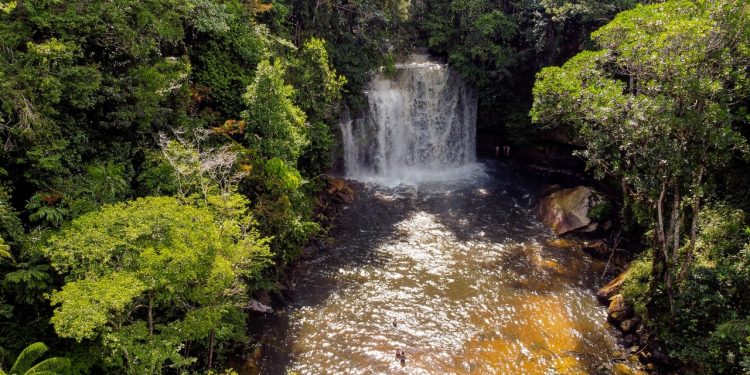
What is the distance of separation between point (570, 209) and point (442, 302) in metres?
10.8

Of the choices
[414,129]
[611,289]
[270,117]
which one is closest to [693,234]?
[611,289]

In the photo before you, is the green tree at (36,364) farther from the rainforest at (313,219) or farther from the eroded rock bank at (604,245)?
the eroded rock bank at (604,245)

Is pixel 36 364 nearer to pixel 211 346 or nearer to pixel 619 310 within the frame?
pixel 211 346

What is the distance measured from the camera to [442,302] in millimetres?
18016

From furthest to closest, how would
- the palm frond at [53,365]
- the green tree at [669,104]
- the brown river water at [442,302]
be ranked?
the brown river water at [442,302]
the green tree at [669,104]
the palm frond at [53,365]

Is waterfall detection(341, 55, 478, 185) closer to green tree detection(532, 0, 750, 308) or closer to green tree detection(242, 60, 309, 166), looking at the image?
green tree detection(242, 60, 309, 166)

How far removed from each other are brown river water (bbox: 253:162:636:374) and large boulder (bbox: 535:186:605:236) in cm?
78

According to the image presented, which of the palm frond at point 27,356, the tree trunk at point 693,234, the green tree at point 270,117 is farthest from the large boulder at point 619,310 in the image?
the palm frond at point 27,356

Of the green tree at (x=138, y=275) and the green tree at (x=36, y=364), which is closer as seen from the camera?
the green tree at (x=36, y=364)

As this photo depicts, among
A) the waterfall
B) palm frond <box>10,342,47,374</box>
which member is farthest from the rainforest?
the waterfall

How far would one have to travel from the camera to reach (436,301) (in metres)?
18.1

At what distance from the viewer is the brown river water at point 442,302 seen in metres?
15.1

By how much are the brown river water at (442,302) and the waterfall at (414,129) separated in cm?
540

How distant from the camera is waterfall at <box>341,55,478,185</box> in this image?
100 feet
